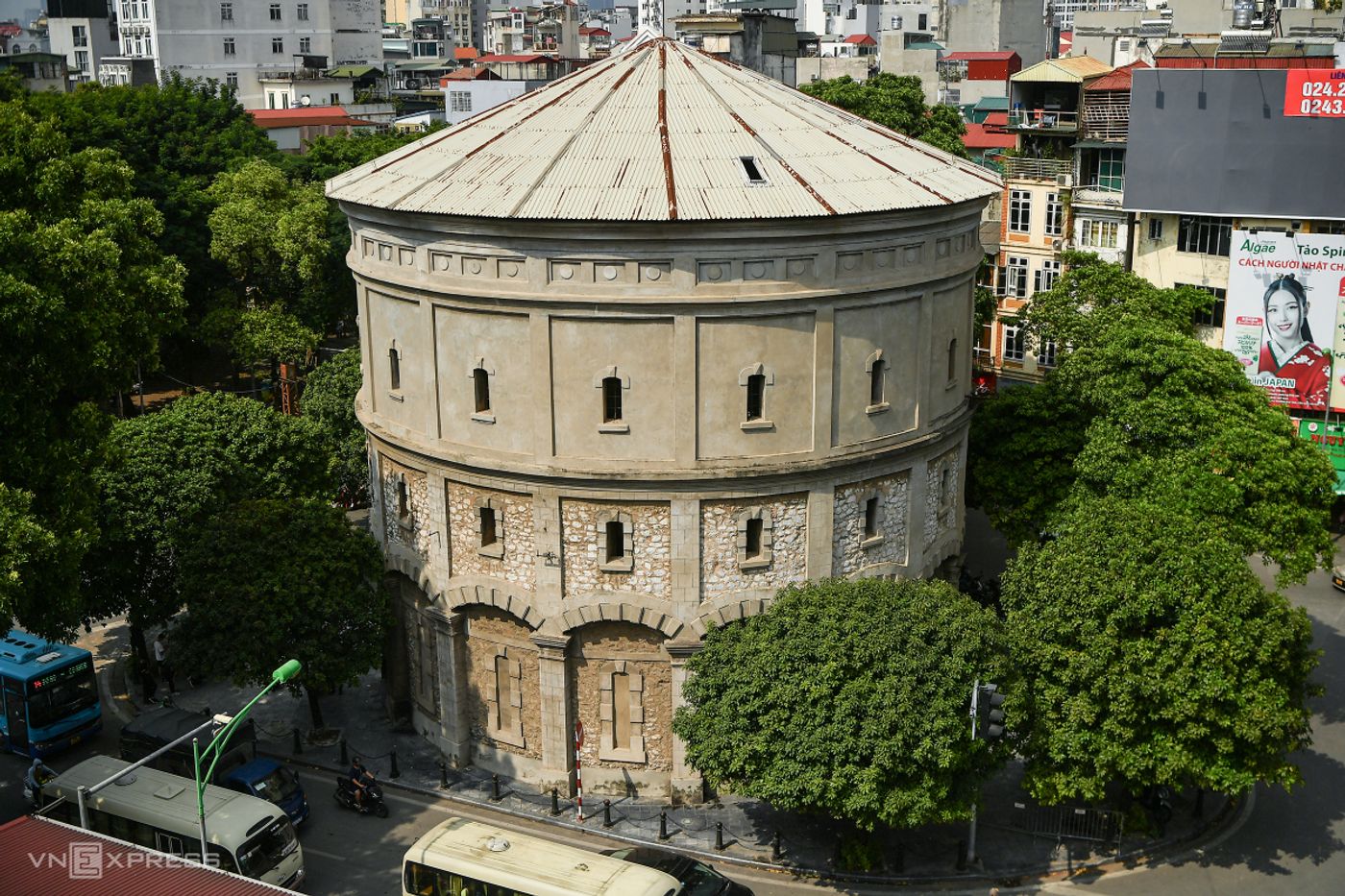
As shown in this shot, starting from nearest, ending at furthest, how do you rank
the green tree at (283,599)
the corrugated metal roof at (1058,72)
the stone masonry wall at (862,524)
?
the stone masonry wall at (862,524) → the green tree at (283,599) → the corrugated metal roof at (1058,72)

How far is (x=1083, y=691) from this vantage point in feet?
110

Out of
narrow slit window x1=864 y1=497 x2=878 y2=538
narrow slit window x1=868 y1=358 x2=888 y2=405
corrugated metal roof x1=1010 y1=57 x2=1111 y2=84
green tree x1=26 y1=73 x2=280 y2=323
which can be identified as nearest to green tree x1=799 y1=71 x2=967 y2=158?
corrugated metal roof x1=1010 y1=57 x2=1111 y2=84

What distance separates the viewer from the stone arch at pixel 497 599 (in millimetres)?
38250

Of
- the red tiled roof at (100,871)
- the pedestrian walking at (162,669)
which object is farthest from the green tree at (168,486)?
the red tiled roof at (100,871)

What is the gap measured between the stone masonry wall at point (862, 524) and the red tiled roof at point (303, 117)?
8744cm

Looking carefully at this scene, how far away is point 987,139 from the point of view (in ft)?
304

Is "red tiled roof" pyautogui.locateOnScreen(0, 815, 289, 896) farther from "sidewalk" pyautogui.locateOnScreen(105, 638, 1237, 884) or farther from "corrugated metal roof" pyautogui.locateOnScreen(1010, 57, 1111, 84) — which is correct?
"corrugated metal roof" pyautogui.locateOnScreen(1010, 57, 1111, 84)

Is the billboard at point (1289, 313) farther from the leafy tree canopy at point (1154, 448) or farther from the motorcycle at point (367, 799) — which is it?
the motorcycle at point (367, 799)

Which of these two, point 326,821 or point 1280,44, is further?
point 1280,44

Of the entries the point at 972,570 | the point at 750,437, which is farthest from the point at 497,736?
the point at 972,570

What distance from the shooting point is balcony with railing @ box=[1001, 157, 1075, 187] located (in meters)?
70.1

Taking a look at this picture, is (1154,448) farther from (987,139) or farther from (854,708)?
(987,139)

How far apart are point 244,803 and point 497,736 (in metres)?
8.47

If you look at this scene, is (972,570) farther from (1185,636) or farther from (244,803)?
(244,803)
